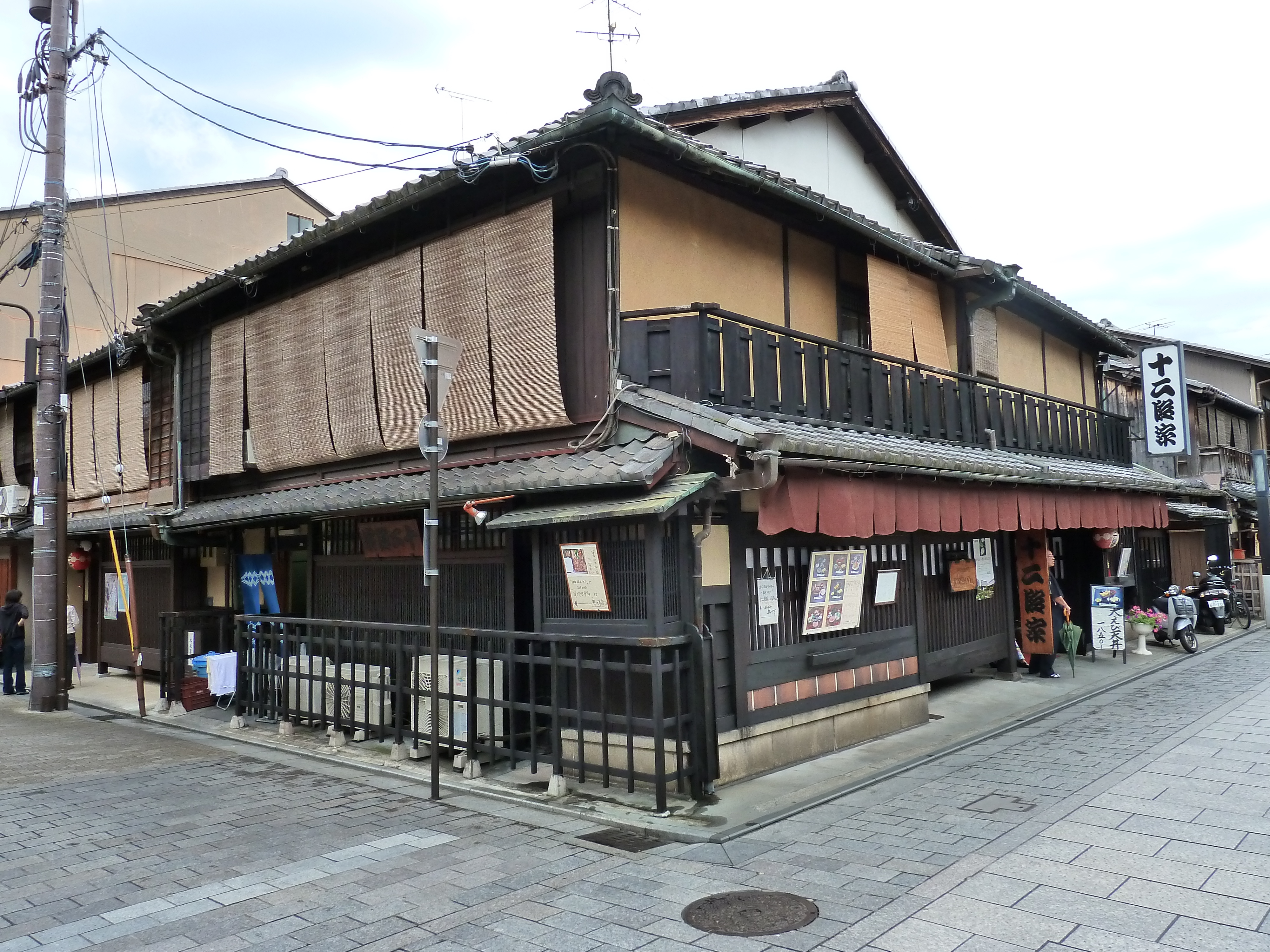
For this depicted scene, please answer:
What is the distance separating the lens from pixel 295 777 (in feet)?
31.4

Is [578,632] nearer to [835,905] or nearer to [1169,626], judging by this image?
[835,905]

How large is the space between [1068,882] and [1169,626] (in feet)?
53.9

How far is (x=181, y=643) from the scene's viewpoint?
14.0 m

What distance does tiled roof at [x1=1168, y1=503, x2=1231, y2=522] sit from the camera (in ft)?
71.7

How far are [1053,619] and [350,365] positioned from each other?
42.0 feet

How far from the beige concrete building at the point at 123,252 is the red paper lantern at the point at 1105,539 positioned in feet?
69.3

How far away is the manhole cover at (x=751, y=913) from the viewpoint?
17.3 ft

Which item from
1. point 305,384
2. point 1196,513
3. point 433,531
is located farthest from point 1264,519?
point 305,384

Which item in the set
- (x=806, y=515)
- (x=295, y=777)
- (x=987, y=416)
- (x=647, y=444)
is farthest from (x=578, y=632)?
(x=987, y=416)

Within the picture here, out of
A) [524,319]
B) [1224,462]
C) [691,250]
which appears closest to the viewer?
[524,319]

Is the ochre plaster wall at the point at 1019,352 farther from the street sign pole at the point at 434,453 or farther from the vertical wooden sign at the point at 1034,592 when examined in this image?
the street sign pole at the point at 434,453

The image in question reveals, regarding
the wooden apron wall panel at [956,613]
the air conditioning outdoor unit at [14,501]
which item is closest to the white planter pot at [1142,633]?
the wooden apron wall panel at [956,613]

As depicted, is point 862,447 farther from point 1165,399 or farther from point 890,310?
point 1165,399

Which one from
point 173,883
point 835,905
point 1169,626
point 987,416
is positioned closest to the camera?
point 835,905
